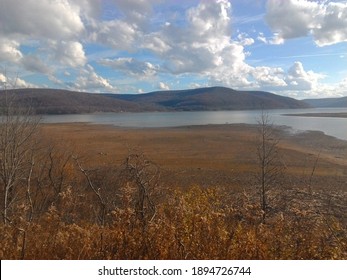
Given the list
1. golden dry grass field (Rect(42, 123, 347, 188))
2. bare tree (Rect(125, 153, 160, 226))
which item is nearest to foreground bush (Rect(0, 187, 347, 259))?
bare tree (Rect(125, 153, 160, 226))

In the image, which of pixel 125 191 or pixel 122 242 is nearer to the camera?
pixel 122 242

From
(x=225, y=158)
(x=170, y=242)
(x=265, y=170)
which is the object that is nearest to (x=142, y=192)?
(x=170, y=242)

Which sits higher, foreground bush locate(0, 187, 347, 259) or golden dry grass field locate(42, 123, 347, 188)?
foreground bush locate(0, 187, 347, 259)

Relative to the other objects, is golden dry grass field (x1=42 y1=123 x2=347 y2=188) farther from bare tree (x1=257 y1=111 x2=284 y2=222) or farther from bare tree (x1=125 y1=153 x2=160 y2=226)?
bare tree (x1=125 y1=153 x2=160 y2=226)

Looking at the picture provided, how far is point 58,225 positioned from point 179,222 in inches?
86.1

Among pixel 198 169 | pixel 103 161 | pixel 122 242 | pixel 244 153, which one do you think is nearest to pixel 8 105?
pixel 122 242

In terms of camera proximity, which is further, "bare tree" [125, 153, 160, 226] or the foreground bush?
"bare tree" [125, 153, 160, 226]

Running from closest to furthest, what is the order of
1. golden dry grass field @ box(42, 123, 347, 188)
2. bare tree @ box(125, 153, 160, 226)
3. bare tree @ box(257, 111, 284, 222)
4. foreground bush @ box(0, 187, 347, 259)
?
Result: foreground bush @ box(0, 187, 347, 259) → bare tree @ box(125, 153, 160, 226) → bare tree @ box(257, 111, 284, 222) → golden dry grass field @ box(42, 123, 347, 188)

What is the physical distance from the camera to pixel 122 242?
5121 mm

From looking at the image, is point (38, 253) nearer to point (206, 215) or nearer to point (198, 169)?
point (206, 215)

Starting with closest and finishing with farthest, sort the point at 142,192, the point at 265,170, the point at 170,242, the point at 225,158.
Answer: the point at 170,242 < the point at 142,192 < the point at 265,170 < the point at 225,158

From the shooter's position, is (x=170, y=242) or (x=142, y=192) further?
(x=142, y=192)

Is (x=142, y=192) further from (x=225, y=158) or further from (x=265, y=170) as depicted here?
(x=225, y=158)

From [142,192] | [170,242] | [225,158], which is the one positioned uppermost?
[142,192]
